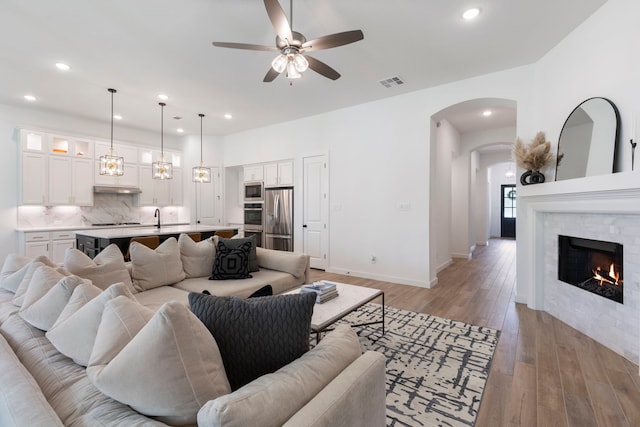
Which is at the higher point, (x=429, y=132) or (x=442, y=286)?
(x=429, y=132)

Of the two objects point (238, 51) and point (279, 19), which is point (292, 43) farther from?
point (238, 51)

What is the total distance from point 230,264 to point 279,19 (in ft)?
7.65

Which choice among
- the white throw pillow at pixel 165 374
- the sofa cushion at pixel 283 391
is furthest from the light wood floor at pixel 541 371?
the white throw pillow at pixel 165 374

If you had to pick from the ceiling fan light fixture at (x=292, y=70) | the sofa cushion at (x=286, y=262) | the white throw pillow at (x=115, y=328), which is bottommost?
the sofa cushion at (x=286, y=262)

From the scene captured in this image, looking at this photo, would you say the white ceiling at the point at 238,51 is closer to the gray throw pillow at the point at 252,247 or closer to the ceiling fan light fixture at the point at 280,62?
the ceiling fan light fixture at the point at 280,62

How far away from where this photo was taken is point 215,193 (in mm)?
7480

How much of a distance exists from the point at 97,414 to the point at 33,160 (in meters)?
6.36

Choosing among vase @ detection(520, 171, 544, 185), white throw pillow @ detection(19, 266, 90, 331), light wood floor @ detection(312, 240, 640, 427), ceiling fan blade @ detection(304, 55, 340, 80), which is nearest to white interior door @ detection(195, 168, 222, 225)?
light wood floor @ detection(312, 240, 640, 427)

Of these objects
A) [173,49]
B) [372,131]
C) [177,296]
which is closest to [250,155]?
[372,131]

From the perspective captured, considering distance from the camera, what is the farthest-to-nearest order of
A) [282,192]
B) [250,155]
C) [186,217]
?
[186,217], [250,155], [282,192]

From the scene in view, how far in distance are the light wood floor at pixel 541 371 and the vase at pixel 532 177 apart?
60.3 inches

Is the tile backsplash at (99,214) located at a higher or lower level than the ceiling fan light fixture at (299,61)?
lower

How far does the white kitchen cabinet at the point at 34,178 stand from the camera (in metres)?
5.18

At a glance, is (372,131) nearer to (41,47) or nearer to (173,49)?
(173,49)
